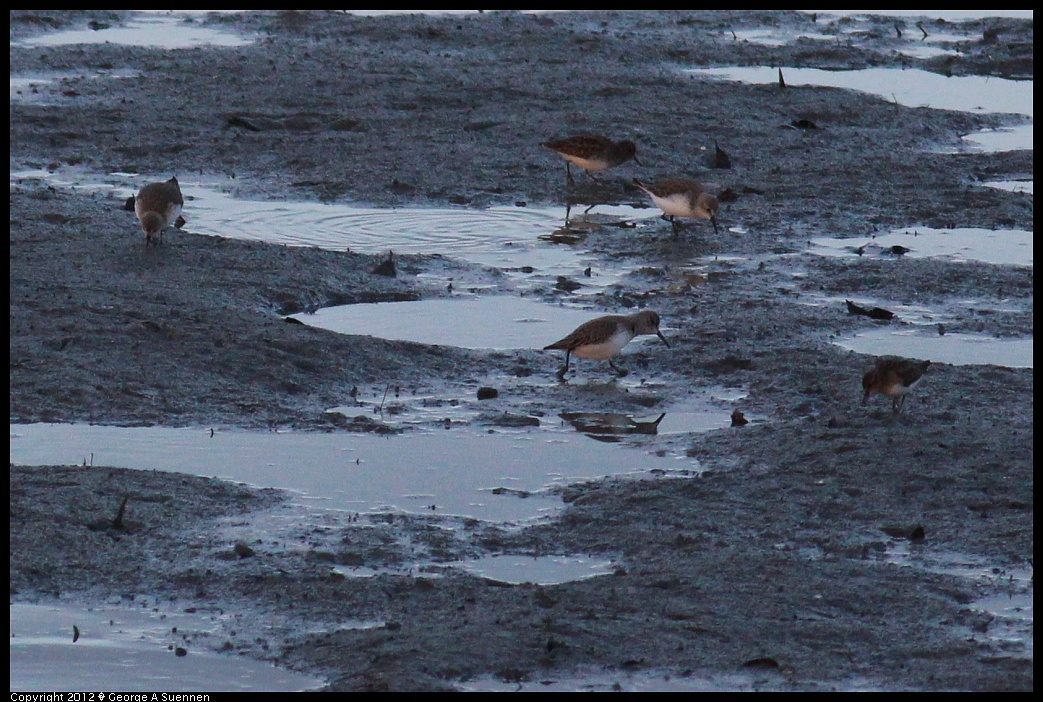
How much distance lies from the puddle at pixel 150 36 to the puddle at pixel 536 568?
48.9 feet

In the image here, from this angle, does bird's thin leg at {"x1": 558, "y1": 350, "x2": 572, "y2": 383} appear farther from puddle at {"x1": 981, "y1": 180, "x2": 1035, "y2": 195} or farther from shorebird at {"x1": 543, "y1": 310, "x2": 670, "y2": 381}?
puddle at {"x1": 981, "y1": 180, "x2": 1035, "y2": 195}

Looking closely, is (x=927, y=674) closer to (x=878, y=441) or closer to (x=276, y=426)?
(x=878, y=441)

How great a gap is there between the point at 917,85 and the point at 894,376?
11829mm

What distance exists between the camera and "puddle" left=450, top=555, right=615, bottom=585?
260 inches

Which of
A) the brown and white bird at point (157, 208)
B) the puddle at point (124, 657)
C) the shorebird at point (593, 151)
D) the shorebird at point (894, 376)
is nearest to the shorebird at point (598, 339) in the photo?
the shorebird at point (894, 376)

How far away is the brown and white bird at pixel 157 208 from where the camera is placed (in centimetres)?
1130

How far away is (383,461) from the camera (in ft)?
26.2

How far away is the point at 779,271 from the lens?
11.8 m

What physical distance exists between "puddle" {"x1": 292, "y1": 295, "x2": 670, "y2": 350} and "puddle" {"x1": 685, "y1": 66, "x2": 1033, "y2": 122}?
8.63 metres

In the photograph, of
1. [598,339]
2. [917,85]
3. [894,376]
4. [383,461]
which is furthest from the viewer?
[917,85]

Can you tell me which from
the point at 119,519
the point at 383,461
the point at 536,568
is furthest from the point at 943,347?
the point at 119,519

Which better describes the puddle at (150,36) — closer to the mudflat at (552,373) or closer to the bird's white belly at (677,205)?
the mudflat at (552,373)

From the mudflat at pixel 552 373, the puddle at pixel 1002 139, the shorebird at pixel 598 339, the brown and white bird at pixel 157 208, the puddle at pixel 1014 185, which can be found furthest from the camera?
the puddle at pixel 1002 139

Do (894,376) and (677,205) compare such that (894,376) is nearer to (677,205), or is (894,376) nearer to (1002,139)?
(677,205)
